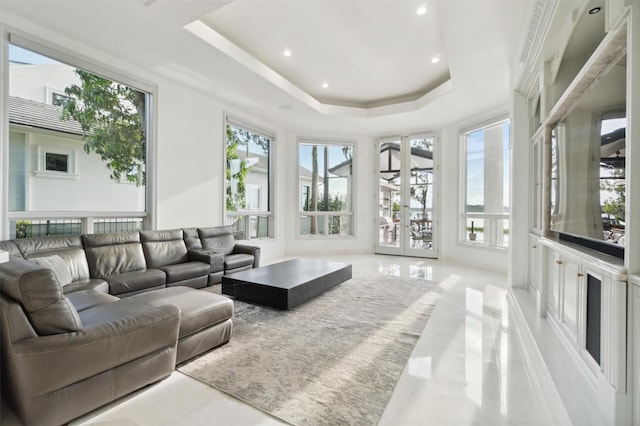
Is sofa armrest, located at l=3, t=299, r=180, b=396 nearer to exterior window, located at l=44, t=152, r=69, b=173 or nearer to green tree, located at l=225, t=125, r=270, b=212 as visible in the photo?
exterior window, located at l=44, t=152, r=69, b=173

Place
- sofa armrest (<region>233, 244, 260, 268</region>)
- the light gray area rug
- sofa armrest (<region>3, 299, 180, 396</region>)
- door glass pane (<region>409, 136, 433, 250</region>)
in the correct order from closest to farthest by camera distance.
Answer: sofa armrest (<region>3, 299, 180, 396</region>), the light gray area rug, sofa armrest (<region>233, 244, 260, 268</region>), door glass pane (<region>409, 136, 433, 250</region>)

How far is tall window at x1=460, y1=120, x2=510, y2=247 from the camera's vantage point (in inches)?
214

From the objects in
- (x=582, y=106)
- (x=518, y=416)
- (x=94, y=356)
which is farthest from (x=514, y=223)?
(x=94, y=356)

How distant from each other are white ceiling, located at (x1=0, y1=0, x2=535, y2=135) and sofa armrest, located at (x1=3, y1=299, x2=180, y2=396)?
271cm

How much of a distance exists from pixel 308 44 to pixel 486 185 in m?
4.15

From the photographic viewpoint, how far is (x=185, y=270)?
3.79 m

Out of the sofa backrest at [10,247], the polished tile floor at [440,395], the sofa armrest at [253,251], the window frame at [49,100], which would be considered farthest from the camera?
the sofa armrest at [253,251]

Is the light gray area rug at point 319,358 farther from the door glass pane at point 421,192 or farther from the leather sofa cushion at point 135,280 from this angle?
the door glass pane at point 421,192

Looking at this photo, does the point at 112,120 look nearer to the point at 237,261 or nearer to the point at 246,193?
the point at 237,261

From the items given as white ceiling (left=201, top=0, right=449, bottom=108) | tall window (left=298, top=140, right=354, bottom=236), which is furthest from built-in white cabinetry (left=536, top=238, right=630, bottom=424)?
tall window (left=298, top=140, right=354, bottom=236)

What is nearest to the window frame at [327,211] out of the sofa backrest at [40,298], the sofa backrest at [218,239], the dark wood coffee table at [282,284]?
the sofa backrest at [218,239]

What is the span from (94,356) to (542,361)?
2727 millimetres

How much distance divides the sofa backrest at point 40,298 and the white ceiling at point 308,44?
8.37 ft

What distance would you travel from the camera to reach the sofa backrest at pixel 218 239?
4723mm
